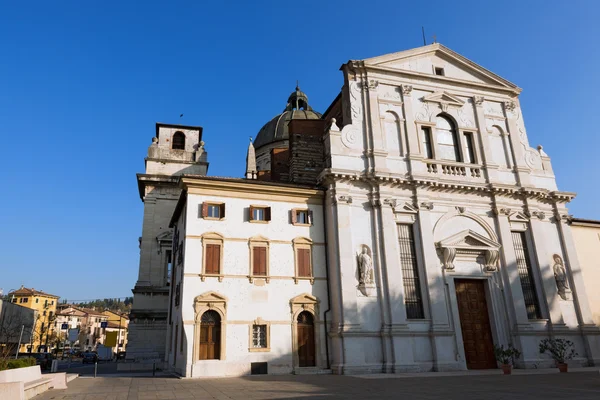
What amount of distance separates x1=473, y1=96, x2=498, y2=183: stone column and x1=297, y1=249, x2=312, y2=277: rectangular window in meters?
12.1

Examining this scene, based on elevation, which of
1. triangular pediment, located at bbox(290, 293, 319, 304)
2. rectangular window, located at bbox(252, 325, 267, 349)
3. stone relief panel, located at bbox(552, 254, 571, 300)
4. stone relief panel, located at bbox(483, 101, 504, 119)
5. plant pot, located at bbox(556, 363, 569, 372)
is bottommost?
plant pot, located at bbox(556, 363, 569, 372)

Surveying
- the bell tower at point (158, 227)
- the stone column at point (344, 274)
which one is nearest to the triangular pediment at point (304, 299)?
the stone column at point (344, 274)

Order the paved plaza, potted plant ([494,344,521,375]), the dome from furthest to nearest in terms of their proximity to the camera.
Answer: the dome → potted plant ([494,344,521,375]) → the paved plaza

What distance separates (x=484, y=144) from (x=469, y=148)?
Result: 0.89 meters

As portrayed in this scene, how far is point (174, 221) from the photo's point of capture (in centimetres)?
2755

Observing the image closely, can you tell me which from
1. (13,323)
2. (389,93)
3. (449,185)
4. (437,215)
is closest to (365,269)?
(437,215)

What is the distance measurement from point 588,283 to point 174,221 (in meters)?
26.8

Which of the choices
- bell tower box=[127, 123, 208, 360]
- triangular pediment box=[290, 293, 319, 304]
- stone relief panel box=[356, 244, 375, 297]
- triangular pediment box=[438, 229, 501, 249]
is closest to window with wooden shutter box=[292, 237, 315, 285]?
triangular pediment box=[290, 293, 319, 304]

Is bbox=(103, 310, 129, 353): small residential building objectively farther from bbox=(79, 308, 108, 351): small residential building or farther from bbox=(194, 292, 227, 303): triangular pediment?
bbox=(194, 292, 227, 303): triangular pediment

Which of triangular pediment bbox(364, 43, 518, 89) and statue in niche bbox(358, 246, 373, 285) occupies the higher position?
triangular pediment bbox(364, 43, 518, 89)

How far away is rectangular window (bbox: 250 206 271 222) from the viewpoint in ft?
72.1

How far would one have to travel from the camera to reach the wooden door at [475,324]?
21953mm

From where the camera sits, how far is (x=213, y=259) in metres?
20.6

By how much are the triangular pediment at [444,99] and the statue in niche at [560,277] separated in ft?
36.5
